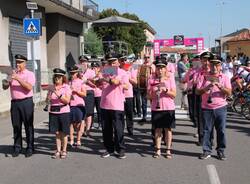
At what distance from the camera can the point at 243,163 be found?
7.98 meters

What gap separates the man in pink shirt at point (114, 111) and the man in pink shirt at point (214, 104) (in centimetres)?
144

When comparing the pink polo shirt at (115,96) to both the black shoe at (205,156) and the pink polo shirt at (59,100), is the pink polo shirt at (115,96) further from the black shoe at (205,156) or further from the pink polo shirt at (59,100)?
the black shoe at (205,156)

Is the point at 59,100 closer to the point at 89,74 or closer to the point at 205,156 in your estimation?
the point at 89,74

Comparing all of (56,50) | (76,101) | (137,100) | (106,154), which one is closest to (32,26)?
(137,100)

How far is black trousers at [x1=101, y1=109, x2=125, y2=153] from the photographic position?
865 centimetres

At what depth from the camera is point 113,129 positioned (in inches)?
348

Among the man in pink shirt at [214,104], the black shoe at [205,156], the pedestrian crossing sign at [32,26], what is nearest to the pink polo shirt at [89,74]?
the man in pink shirt at [214,104]

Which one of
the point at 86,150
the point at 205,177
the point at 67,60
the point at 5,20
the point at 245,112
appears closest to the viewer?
the point at 205,177

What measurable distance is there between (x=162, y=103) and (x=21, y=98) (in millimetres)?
2619

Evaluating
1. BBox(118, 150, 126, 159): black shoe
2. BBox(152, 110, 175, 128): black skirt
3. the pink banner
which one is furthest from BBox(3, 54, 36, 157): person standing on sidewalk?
the pink banner

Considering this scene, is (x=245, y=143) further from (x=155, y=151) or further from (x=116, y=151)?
(x=116, y=151)

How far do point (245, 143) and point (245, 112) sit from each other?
4.31m

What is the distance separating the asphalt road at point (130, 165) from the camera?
7.05 m

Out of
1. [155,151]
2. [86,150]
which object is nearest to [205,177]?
[155,151]
